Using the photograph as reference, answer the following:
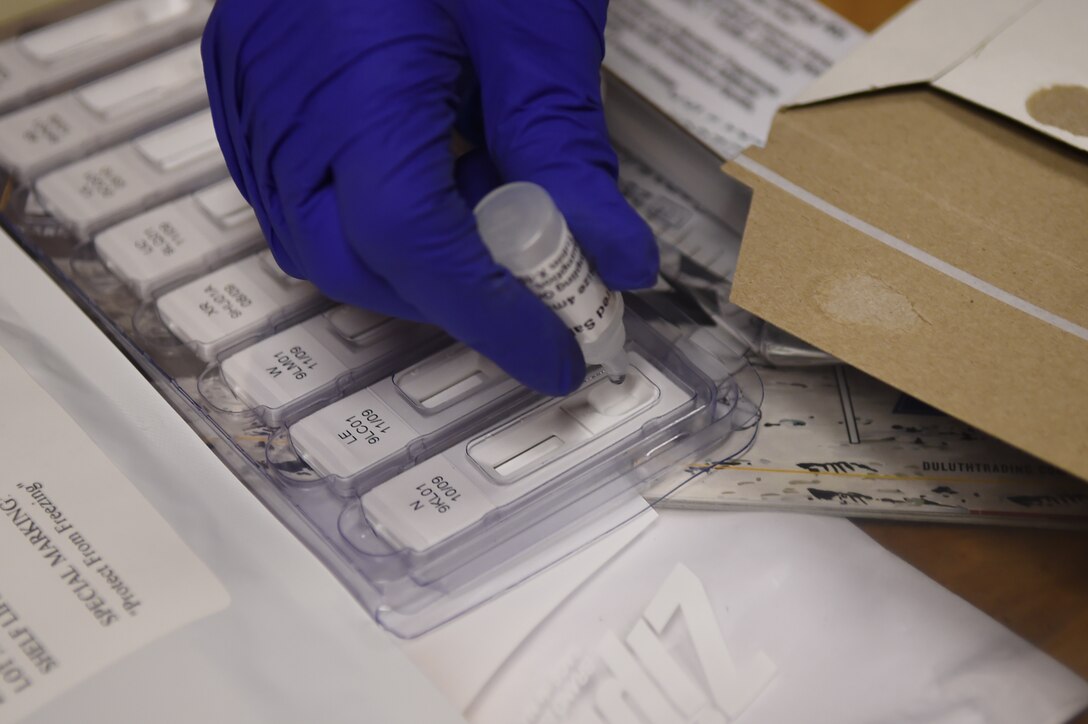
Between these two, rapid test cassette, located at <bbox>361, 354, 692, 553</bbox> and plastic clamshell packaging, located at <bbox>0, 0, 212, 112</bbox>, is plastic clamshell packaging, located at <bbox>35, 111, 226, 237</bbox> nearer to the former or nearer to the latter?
plastic clamshell packaging, located at <bbox>0, 0, 212, 112</bbox>

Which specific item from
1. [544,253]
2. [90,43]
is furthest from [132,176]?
[544,253]

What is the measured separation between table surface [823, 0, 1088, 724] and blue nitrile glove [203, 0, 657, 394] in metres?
0.25

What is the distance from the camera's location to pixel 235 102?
25.8 inches

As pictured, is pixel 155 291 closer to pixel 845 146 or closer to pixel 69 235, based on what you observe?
pixel 69 235

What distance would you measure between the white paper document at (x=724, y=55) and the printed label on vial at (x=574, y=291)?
0.25m

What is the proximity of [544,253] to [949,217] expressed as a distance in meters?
0.27

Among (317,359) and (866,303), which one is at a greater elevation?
(866,303)

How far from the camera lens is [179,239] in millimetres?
813

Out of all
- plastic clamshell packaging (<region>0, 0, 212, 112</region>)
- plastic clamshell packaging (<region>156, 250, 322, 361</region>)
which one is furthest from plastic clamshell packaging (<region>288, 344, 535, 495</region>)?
plastic clamshell packaging (<region>0, 0, 212, 112</region>)

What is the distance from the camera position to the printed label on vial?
57 centimetres

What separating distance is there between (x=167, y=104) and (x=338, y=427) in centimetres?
40

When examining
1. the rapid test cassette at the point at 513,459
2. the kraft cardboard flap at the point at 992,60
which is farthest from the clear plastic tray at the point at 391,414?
the kraft cardboard flap at the point at 992,60

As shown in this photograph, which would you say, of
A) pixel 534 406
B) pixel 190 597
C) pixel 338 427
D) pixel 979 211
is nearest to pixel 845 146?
pixel 979 211

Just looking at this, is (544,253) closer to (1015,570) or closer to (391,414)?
(391,414)
